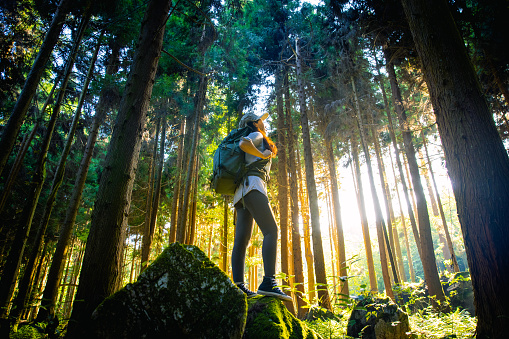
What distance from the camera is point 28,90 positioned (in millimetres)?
3902

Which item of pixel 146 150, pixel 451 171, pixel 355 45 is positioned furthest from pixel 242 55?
pixel 451 171

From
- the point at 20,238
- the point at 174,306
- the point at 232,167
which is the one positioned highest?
the point at 232,167

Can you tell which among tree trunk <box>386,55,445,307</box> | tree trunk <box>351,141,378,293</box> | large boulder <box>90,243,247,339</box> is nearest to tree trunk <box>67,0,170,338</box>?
large boulder <box>90,243,247,339</box>

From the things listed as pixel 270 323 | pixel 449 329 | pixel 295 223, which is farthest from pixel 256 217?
pixel 295 223

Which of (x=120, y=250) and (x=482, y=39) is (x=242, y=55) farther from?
(x=120, y=250)

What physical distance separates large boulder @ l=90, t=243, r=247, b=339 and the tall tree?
205 centimetres

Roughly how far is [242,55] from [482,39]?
7.58 metres

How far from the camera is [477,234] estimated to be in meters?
2.06

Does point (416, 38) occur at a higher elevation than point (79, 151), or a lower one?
lower

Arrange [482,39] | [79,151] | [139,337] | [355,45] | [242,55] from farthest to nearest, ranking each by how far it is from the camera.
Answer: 1. [79,151]
2. [242,55]
3. [355,45]
4. [482,39]
5. [139,337]

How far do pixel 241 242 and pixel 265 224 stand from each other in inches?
14.3

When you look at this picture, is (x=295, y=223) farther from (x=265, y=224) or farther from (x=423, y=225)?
(x=265, y=224)

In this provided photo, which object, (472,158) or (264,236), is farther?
(264,236)

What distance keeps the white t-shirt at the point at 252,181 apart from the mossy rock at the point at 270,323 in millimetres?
1084
